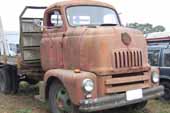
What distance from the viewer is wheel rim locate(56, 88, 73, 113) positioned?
750 cm

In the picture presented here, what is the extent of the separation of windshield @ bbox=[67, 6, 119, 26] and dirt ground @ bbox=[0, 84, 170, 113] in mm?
2171

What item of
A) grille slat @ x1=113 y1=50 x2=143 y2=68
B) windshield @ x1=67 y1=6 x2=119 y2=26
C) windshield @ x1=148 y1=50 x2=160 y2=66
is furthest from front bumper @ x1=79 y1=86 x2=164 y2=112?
windshield @ x1=148 y1=50 x2=160 y2=66

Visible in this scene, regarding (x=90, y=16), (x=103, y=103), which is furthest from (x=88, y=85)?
(x=90, y=16)

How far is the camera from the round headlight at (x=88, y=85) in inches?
270

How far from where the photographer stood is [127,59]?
7340 mm

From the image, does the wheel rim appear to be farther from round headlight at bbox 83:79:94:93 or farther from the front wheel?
the front wheel

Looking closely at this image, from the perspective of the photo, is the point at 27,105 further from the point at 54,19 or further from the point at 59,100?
the point at 54,19

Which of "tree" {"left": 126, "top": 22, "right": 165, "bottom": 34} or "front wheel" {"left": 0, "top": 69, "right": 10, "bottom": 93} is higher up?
"tree" {"left": 126, "top": 22, "right": 165, "bottom": 34}

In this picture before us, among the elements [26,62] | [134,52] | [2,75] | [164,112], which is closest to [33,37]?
[26,62]

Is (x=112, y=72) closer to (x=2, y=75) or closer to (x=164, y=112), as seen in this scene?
(x=164, y=112)

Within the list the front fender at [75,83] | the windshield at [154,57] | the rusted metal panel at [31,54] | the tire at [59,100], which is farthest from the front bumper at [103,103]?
the rusted metal panel at [31,54]

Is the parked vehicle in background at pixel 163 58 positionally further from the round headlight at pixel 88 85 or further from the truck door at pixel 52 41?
A: the round headlight at pixel 88 85

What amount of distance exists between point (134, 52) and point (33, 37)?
328cm

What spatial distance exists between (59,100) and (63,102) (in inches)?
7.1
